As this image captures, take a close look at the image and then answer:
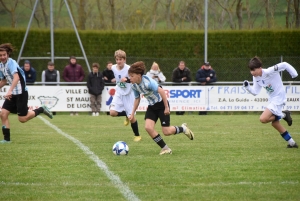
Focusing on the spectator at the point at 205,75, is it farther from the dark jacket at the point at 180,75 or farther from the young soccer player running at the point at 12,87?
the young soccer player running at the point at 12,87

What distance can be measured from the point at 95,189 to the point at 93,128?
857 centimetres

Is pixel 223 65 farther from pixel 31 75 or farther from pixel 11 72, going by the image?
pixel 11 72

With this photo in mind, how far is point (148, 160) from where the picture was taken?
9.09 metres

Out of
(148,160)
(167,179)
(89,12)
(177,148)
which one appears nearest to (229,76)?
(89,12)

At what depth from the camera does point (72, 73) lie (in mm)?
21453

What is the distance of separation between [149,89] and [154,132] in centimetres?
68

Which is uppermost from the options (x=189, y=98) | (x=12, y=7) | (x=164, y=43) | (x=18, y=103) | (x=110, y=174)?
(x=12, y=7)

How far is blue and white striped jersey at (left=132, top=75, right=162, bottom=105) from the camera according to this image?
9.56 meters

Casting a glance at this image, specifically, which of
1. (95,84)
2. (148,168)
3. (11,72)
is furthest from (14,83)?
(95,84)

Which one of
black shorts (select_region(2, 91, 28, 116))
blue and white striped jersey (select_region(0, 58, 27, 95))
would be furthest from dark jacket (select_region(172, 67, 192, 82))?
blue and white striped jersey (select_region(0, 58, 27, 95))

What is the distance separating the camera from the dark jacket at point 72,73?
21438 millimetres

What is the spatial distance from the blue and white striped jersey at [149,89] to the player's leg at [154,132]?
186 millimetres

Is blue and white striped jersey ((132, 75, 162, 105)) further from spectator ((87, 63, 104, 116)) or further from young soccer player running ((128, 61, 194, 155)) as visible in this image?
spectator ((87, 63, 104, 116))

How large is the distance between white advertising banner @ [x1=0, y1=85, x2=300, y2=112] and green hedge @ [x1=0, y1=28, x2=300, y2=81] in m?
5.02
